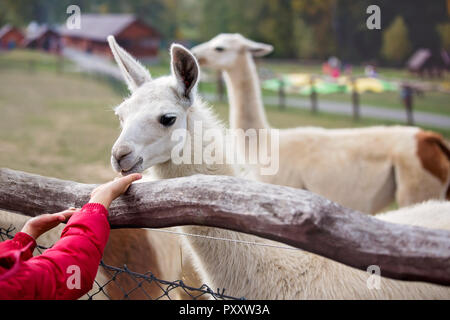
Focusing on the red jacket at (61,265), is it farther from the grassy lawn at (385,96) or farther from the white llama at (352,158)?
the grassy lawn at (385,96)

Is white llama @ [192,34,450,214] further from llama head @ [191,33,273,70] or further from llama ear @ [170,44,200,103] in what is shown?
llama ear @ [170,44,200,103]

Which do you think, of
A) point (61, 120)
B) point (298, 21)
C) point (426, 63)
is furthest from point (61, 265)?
point (298, 21)

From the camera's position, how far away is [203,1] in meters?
11.2

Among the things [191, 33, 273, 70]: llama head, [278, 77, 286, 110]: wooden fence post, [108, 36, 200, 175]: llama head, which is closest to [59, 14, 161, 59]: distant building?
[278, 77, 286, 110]: wooden fence post

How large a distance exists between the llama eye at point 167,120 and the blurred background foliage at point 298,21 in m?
8.11

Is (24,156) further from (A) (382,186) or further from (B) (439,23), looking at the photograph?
(B) (439,23)

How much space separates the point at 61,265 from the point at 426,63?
30.0ft

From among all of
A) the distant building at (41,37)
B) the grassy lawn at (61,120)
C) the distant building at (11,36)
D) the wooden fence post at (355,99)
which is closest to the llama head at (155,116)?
the grassy lawn at (61,120)

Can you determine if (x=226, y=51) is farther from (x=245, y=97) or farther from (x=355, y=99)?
(x=355, y=99)

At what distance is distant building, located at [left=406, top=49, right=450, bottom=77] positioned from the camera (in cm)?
841

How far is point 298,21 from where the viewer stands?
33.4 ft

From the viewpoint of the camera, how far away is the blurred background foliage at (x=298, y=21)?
28.2 feet

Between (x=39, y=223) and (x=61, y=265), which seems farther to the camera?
(x=39, y=223)

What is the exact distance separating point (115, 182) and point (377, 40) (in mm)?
8994
